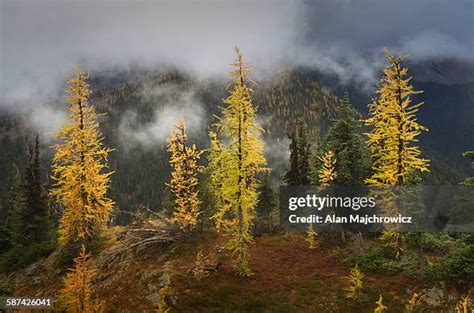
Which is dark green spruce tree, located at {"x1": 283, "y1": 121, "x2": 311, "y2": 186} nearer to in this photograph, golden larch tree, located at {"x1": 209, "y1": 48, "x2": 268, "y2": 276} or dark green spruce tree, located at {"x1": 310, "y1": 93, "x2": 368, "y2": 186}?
dark green spruce tree, located at {"x1": 310, "y1": 93, "x2": 368, "y2": 186}

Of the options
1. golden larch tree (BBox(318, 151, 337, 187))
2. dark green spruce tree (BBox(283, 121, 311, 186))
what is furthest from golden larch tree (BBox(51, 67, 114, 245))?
dark green spruce tree (BBox(283, 121, 311, 186))

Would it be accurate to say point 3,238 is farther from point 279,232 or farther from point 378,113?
point 378,113

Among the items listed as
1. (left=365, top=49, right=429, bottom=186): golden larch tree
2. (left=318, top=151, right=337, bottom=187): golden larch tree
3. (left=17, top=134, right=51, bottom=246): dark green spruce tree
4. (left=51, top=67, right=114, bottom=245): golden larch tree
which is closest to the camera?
(left=365, top=49, right=429, bottom=186): golden larch tree


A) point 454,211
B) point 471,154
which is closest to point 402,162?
point 471,154

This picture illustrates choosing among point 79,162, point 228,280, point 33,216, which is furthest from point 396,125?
point 33,216

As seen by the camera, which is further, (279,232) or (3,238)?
(3,238)

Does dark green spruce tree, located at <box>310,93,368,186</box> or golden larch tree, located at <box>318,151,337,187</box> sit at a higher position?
dark green spruce tree, located at <box>310,93,368,186</box>

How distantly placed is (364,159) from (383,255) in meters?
11.3

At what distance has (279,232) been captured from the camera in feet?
139

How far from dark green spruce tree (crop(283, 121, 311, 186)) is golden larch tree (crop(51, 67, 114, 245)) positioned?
19591 millimetres

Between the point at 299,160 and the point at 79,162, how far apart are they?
23489 millimetres

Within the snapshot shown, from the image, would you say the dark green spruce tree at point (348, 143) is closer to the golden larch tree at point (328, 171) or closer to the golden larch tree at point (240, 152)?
the golden larch tree at point (328, 171)

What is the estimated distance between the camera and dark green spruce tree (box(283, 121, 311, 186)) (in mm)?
43406

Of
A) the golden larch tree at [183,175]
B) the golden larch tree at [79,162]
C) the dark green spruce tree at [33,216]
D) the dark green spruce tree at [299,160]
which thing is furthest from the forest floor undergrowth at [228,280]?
the dark green spruce tree at [299,160]
